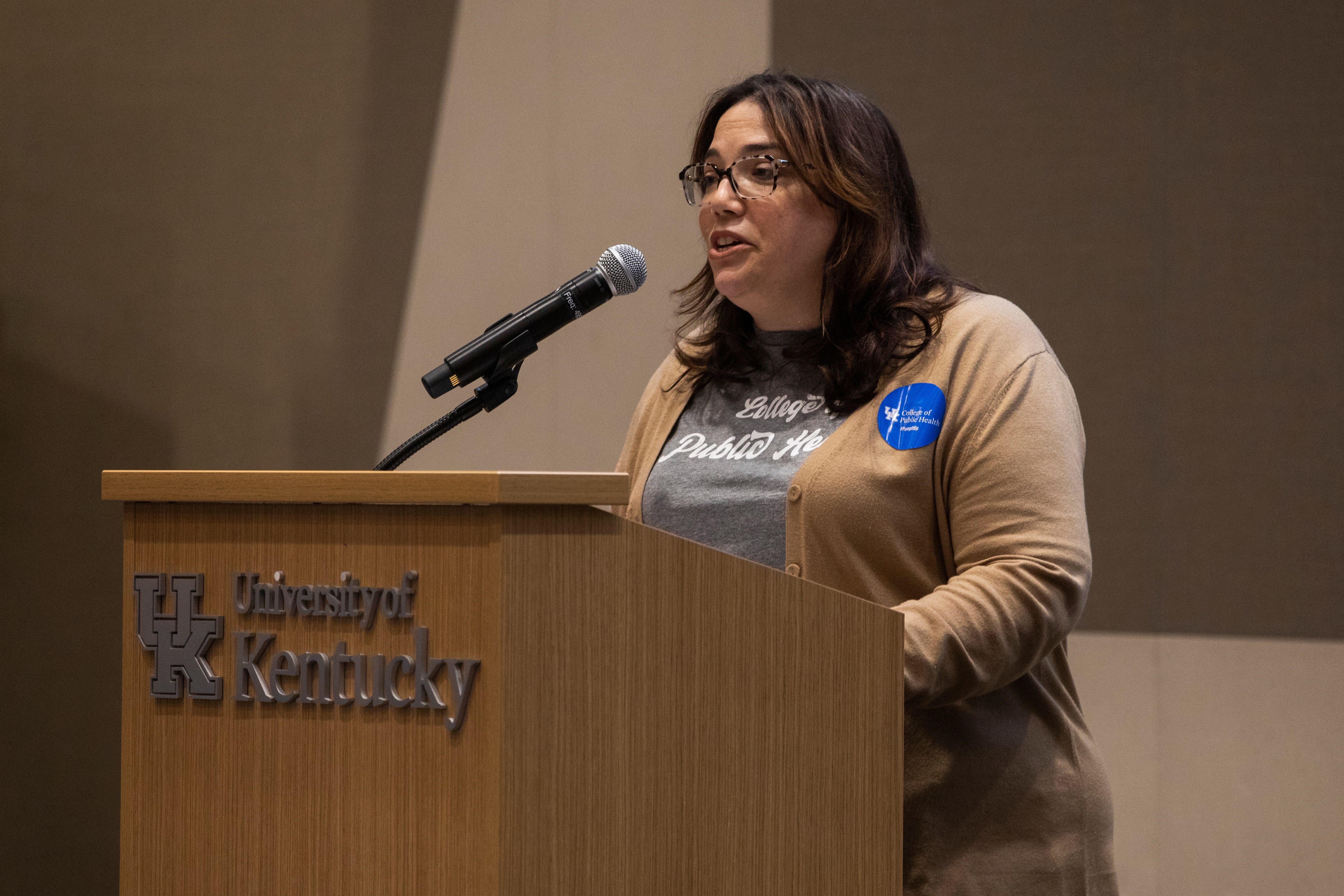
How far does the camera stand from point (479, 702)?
0.92m

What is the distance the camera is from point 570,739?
95 centimetres

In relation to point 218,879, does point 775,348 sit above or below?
above

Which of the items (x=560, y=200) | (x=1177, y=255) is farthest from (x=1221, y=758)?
(x=560, y=200)

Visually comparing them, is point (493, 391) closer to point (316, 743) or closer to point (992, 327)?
point (316, 743)

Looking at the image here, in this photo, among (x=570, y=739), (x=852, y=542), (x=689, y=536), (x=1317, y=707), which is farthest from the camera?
(x=1317, y=707)

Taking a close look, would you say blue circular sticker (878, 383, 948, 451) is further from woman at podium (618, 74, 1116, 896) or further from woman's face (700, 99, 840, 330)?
woman's face (700, 99, 840, 330)

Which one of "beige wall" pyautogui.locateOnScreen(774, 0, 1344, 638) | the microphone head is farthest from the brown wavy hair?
"beige wall" pyautogui.locateOnScreen(774, 0, 1344, 638)

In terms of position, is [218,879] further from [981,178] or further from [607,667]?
[981,178]

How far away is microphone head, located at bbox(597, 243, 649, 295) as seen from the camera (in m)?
1.39

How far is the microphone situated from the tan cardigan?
1.12 ft

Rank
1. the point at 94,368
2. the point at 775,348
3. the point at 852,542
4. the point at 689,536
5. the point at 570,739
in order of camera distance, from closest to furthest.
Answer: the point at 570,739, the point at 852,542, the point at 689,536, the point at 775,348, the point at 94,368

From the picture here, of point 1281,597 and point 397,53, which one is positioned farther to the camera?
point 397,53

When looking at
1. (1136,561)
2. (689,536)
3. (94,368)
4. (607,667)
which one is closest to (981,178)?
(1136,561)

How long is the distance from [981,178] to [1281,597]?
111 cm
